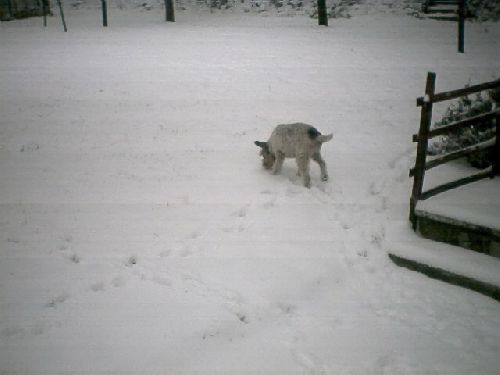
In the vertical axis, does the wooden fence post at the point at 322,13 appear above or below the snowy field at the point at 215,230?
above

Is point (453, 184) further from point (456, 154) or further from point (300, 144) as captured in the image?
point (300, 144)

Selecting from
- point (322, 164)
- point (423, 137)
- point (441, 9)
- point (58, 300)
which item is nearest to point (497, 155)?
point (423, 137)

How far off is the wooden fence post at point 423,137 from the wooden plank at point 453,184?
152mm

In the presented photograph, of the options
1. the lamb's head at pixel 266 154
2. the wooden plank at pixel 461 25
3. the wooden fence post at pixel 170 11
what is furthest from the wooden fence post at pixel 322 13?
the lamb's head at pixel 266 154

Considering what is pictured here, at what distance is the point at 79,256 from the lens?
605 centimetres

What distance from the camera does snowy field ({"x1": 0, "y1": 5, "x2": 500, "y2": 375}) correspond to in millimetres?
4355

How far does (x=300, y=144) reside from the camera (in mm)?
7859

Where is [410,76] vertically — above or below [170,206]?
above

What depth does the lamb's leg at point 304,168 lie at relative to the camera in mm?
7887

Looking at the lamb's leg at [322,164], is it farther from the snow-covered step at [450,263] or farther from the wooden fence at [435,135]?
the snow-covered step at [450,263]

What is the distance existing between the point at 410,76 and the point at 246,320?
44.8 feet

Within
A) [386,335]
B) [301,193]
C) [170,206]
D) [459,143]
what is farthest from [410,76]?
[386,335]

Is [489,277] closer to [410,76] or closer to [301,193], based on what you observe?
[301,193]

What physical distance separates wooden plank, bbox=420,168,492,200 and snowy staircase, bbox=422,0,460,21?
22154 millimetres
